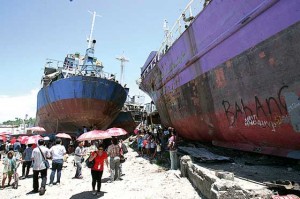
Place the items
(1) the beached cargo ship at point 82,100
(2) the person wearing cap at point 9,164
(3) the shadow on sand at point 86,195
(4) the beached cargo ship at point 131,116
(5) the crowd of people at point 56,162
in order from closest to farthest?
(3) the shadow on sand at point 86,195 < (5) the crowd of people at point 56,162 < (2) the person wearing cap at point 9,164 < (1) the beached cargo ship at point 82,100 < (4) the beached cargo ship at point 131,116

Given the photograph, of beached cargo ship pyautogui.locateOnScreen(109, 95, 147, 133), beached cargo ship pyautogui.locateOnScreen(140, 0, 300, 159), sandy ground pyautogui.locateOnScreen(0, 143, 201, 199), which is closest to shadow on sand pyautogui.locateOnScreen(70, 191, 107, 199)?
sandy ground pyautogui.locateOnScreen(0, 143, 201, 199)

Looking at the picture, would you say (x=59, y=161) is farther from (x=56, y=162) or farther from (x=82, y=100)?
(x=82, y=100)

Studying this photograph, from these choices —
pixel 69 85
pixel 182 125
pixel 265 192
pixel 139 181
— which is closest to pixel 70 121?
pixel 69 85

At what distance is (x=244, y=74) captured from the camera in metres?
6.06

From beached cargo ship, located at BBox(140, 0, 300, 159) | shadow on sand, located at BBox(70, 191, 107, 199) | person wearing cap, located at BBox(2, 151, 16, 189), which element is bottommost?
shadow on sand, located at BBox(70, 191, 107, 199)

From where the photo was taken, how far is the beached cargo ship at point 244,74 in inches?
190

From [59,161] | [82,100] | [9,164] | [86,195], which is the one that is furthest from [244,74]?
[82,100]

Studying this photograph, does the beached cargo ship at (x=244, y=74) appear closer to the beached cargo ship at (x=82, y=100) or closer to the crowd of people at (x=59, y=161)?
the crowd of people at (x=59, y=161)

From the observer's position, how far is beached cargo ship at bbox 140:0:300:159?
15.9ft

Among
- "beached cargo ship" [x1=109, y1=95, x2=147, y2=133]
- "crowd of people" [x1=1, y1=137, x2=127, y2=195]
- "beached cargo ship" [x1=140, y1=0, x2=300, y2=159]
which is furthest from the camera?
"beached cargo ship" [x1=109, y1=95, x2=147, y2=133]

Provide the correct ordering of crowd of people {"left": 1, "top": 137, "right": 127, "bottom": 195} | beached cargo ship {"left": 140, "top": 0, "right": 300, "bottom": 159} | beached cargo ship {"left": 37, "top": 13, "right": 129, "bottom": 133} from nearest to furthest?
beached cargo ship {"left": 140, "top": 0, "right": 300, "bottom": 159} → crowd of people {"left": 1, "top": 137, "right": 127, "bottom": 195} → beached cargo ship {"left": 37, "top": 13, "right": 129, "bottom": 133}

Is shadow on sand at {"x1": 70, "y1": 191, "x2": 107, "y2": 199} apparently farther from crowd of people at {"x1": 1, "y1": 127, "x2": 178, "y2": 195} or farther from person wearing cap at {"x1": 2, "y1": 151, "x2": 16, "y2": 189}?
person wearing cap at {"x1": 2, "y1": 151, "x2": 16, "y2": 189}

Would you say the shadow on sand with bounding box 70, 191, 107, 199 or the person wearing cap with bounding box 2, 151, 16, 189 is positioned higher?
the person wearing cap with bounding box 2, 151, 16, 189

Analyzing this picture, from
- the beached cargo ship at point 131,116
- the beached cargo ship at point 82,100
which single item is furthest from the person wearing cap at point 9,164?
the beached cargo ship at point 131,116
